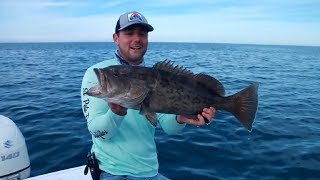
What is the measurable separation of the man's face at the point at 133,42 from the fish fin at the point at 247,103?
4.63 ft

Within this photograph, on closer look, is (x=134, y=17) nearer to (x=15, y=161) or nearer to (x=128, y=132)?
(x=128, y=132)

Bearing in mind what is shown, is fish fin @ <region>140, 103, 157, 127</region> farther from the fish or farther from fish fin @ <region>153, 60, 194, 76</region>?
fish fin @ <region>153, 60, 194, 76</region>

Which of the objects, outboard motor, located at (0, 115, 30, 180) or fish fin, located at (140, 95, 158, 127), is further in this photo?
outboard motor, located at (0, 115, 30, 180)

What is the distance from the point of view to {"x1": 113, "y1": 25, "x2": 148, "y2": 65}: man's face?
15.2 feet

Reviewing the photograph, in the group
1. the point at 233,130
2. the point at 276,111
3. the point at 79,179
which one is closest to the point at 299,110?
the point at 276,111

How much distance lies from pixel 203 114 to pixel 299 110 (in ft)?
41.4

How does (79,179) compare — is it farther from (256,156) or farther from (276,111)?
(276,111)

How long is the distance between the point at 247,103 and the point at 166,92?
3.72 ft

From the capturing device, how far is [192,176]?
8297 mm

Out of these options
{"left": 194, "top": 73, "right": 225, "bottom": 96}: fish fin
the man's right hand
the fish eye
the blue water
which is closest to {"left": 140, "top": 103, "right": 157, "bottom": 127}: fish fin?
the man's right hand

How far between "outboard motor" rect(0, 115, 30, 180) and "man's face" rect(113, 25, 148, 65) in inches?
124

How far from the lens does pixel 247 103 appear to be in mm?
4324

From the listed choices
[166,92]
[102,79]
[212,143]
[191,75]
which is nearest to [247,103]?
[191,75]

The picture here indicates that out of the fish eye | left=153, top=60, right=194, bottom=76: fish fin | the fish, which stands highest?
left=153, top=60, right=194, bottom=76: fish fin
